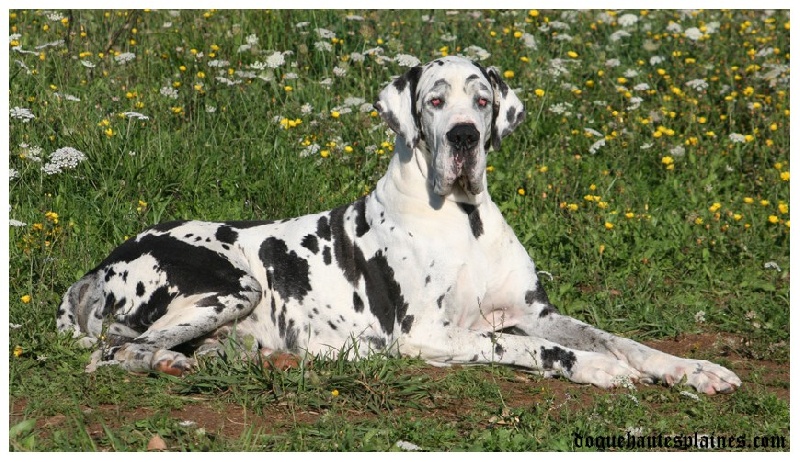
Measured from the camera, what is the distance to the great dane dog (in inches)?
222

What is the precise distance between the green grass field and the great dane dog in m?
0.22

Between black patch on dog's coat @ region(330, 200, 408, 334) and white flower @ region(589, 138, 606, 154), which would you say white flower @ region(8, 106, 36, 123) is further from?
white flower @ region(589, 138, 606, 154)

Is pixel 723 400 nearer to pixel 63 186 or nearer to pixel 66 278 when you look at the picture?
pixel 66 278

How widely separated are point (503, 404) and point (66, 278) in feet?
10.3

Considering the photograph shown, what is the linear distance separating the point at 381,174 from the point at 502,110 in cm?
233

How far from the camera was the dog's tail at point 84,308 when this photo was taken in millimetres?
6125

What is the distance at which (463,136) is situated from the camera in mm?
5523

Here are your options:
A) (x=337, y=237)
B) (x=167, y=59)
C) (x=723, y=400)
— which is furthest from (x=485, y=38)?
(x=723, y=400)

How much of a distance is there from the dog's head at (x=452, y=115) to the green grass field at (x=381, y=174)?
3.42ft

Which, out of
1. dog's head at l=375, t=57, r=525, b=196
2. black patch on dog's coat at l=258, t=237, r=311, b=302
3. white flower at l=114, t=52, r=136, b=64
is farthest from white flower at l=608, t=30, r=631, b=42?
black patch on dog's coat at l=258, t=237, r=311, b=302

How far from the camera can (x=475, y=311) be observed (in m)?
5.96

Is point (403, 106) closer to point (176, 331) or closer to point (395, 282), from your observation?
point (395, 282)

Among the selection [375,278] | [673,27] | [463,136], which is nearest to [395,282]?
[375,278]

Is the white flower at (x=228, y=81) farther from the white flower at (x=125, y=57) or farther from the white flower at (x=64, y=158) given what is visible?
the white flower at (x=64, y=158)
